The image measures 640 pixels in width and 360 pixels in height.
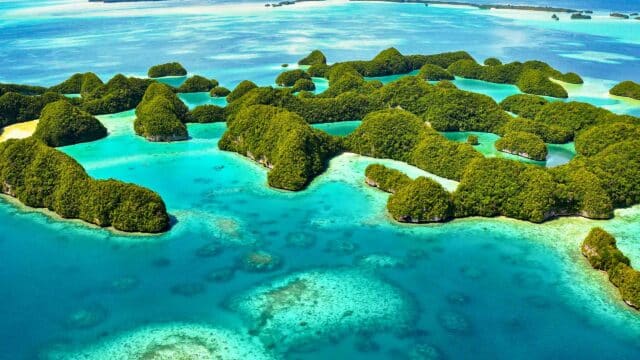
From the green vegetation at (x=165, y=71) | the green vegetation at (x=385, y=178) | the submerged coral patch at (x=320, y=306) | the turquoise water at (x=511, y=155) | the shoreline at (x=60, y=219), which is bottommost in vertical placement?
the submerged coral patch at (x=320, y=306)

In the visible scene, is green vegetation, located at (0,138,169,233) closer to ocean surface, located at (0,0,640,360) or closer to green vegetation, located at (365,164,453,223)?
ocean surface, located at (0,0,640,360)

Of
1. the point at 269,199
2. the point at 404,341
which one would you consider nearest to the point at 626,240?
the point at 404,341

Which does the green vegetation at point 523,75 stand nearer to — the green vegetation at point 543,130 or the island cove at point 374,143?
the island cove at point 374,143

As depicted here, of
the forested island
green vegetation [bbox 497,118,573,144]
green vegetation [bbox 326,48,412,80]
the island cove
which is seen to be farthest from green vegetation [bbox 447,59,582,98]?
green vegetation [bbox 497,118,573,144]

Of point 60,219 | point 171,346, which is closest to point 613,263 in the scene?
point 171,346

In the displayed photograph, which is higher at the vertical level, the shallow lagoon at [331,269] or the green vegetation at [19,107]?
the green vegetation at [19,107]

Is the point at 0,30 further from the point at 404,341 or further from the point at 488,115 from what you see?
the point at 404,341

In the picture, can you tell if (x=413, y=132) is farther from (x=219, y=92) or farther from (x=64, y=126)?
(x=64, y=126)

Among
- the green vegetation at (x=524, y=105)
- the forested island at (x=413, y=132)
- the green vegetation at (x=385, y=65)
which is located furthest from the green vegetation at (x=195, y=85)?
the green vegetation at (x=524, y=105)
